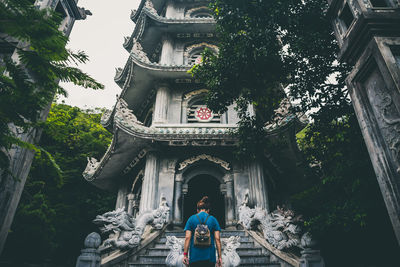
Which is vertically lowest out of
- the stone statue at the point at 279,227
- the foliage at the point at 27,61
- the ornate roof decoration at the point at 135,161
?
the stone statue at the point at 279,227

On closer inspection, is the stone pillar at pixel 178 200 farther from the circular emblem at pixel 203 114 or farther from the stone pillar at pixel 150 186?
the circular emblem at pixel 203 114

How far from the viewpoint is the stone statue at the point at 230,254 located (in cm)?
496

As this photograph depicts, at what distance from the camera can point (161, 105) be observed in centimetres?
1055

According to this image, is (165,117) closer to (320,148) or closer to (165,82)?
(165,82)

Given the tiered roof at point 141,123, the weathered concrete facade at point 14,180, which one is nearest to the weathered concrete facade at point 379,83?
the tiered roof at point 141,123

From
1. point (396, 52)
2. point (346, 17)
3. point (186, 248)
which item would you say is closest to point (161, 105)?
point (346, 17)

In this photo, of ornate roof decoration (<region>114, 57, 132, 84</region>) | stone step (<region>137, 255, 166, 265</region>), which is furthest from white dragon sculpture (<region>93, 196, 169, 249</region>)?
ornate roof decoration (<region>114, 57, 132, 84</region>)

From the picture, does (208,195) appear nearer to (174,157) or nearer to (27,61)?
(174,157)

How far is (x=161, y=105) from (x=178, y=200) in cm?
372

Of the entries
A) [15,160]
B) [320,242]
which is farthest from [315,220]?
[15,160]

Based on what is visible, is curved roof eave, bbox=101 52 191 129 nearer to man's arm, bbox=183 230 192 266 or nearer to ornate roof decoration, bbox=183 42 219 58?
ornate roof decoration, bbox=183 42 219 58

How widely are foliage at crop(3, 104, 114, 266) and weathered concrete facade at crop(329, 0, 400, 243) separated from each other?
22.8ft

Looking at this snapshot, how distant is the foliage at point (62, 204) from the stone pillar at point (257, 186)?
6109 mm

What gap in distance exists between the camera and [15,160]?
3430mm
